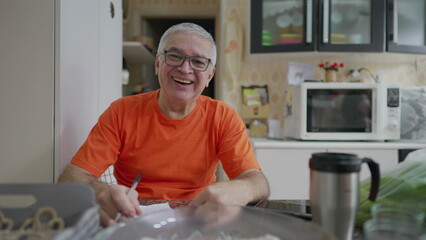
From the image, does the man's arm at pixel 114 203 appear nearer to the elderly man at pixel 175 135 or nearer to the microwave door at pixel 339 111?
the elderly man at pixel 175 135

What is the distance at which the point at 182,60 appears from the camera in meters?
1.31

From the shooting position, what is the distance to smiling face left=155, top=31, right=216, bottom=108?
4.26 feet

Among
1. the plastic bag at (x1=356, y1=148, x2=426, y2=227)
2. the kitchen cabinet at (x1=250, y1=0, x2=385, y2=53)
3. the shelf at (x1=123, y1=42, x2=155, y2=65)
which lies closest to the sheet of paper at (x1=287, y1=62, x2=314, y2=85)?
the kitchen cabinet at (x1=250, y1=0, x2=385, y2=53)

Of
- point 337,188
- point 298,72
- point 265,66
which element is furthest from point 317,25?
point 337,188

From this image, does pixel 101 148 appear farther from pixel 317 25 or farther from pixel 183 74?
pixel 317 25

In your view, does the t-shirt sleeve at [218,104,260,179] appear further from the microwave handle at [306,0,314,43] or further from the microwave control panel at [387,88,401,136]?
the microwave control panel at [387,88,401,136]

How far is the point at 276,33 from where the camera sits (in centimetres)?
257

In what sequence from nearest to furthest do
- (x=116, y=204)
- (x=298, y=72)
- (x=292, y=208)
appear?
(x=116, y=204) < (x=292, y=208) < (x=298, y=72)

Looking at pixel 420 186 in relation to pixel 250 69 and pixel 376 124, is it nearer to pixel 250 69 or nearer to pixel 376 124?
pixel 376 124

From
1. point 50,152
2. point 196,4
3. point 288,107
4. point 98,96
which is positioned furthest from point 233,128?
point 196,4

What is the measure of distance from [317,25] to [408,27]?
2.37 ft

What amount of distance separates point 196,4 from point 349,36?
5.17ft

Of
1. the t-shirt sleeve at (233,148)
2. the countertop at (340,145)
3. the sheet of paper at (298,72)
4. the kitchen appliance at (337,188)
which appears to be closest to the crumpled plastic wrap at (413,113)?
the countertop at (340,145)

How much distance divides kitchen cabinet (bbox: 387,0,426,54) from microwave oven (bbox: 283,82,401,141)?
0.36 metres
